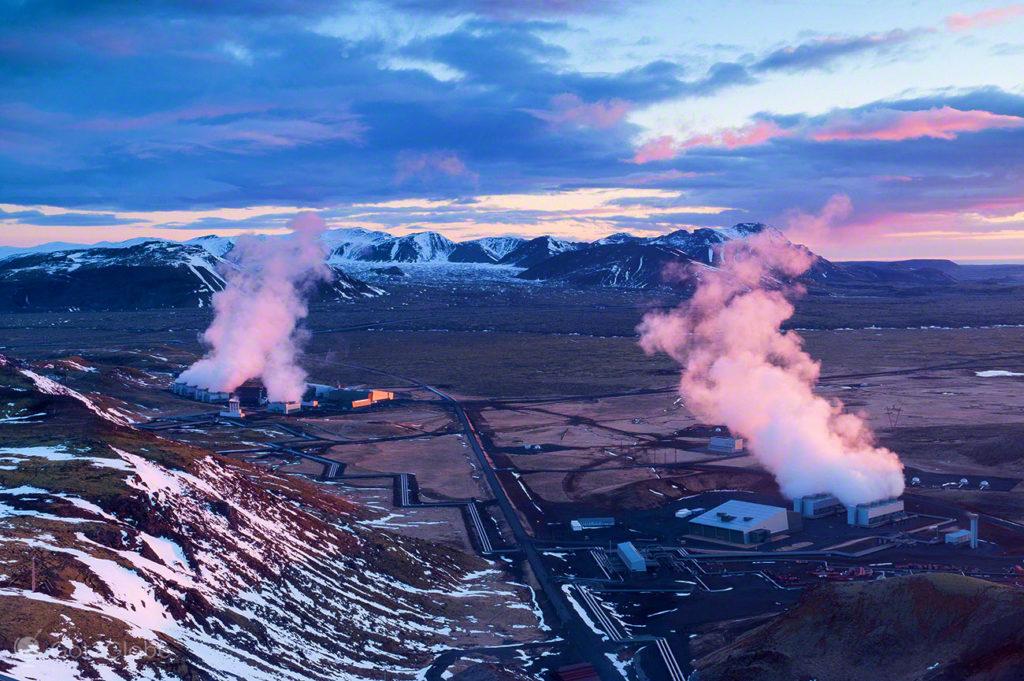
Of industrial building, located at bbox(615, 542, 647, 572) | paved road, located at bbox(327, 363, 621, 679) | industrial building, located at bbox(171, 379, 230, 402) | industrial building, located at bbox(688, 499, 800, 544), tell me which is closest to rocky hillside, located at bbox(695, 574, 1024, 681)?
paved road, located at bbox(327, 363, 621, 679)

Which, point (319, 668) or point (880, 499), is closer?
point (319, 668)

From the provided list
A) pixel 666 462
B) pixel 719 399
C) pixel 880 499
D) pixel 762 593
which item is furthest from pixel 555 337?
pixel 762 593

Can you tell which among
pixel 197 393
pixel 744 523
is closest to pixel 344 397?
pixel 197 393

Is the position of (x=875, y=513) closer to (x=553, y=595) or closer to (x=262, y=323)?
(x=553, y=595)

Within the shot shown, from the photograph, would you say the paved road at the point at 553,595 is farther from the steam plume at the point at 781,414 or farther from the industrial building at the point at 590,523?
the steam plume at the point at 781,414

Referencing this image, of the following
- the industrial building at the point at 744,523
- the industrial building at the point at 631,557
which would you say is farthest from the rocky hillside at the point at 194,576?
the industrial building at the point at 744,523

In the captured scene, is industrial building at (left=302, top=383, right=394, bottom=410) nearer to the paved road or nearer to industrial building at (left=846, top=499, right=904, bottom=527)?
the paved road

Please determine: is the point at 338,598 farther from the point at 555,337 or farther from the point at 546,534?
the point at 555,337
